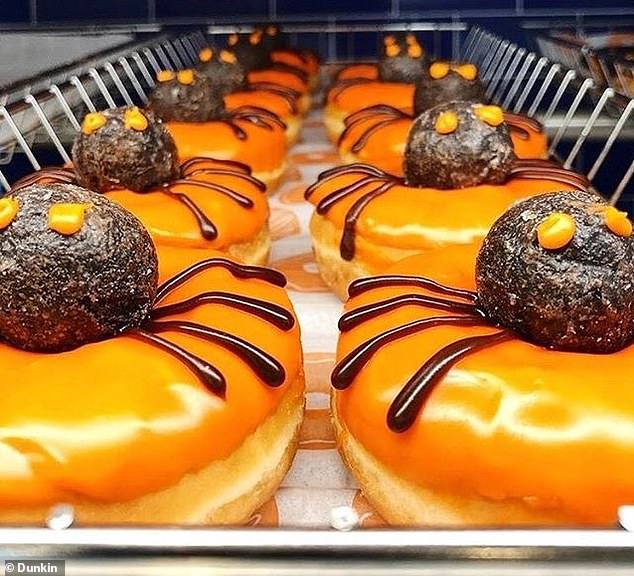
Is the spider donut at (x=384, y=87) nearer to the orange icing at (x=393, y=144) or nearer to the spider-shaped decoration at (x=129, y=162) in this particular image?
the orange icing at (x=393, y=144)

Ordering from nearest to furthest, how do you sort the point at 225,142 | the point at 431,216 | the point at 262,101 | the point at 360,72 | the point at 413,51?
the point at 431,216, the point at 225,142, the point at 262,101, the point at 413,51, the point at 360,72

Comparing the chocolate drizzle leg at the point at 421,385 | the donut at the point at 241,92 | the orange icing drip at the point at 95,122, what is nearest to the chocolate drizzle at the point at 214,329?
the chocolate drizzle leg at the point at 421,385

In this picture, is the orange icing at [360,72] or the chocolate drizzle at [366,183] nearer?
the chocolate drizzle at [366,183]

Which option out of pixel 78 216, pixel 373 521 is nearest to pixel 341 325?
pixel 373 521

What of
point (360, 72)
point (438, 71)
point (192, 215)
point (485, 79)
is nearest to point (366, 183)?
point (192, 215)

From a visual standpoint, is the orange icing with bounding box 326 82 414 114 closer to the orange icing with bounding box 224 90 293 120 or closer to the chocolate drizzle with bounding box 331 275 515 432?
the orange icing with bounding box 224 90 293 120

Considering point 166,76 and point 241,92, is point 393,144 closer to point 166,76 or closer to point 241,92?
point 166,76
